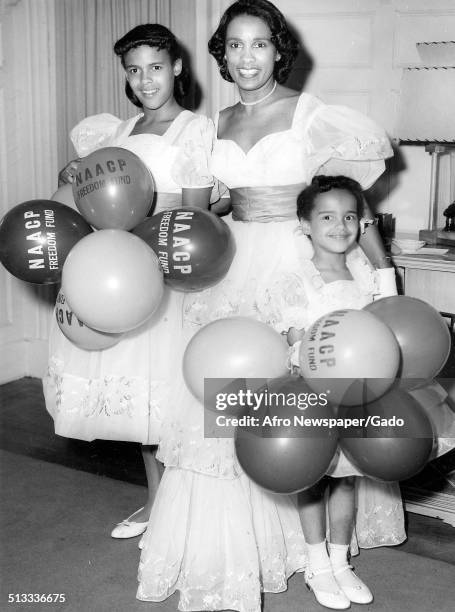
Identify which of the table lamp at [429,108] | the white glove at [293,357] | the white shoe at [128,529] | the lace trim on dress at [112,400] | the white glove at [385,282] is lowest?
the white shoe at [128,529]

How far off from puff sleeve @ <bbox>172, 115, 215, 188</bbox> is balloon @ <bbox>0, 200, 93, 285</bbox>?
0.35m

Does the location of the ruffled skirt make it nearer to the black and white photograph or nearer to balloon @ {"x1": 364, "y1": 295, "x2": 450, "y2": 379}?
the black and white photograph

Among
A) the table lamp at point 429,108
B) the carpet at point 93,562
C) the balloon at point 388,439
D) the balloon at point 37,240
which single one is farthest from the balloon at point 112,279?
the table lamp at point 429,108

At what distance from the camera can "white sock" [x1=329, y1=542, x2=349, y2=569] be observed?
206cm

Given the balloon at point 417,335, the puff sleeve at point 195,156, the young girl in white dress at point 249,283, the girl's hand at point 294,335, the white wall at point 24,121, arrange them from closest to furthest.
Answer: the balloon at point 417,335
the girl's hand at point 294,335
the young girl in white dress at point 249,283
the puff sleeve at point 195,156
the white wall at point 24,121

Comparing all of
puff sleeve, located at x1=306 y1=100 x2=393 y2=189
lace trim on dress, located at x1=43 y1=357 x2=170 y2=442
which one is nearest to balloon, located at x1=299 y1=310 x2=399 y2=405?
puff sleeve, located at x1=306 y1=100 x2=393 y2=189

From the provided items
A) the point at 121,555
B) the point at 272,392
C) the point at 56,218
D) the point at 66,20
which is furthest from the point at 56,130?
the point at 272,392

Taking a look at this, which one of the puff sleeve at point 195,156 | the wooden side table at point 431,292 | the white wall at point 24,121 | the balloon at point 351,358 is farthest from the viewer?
the white wall at point 24,121

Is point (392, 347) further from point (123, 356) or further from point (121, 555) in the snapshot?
point (121, 555)

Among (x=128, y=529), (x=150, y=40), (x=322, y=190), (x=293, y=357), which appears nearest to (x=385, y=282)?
(x=322, y=190)

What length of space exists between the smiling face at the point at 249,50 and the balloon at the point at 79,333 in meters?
0.78

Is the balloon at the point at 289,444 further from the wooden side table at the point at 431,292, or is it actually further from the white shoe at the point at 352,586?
the wooden side table at the point at 431,292

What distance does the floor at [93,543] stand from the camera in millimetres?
2057

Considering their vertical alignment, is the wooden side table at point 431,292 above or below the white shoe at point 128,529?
above
